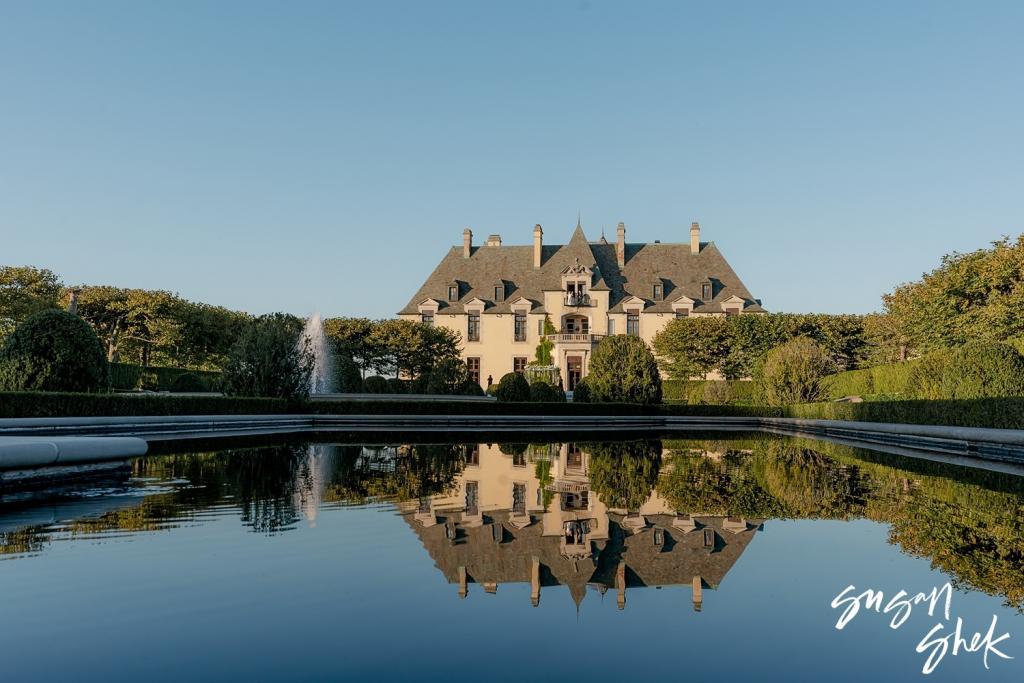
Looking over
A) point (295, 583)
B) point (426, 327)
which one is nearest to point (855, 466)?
point (295, 583)

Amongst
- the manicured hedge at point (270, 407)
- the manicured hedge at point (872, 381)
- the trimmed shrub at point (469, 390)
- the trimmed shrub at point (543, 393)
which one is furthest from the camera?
the trimmed shrub at point (469, 390)

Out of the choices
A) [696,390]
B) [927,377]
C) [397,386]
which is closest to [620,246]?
[696,390]

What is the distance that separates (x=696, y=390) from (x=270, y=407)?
3223 centimetres

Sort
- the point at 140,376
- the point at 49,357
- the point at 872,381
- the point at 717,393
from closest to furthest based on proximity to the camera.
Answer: the point at 49,357
the point at 872,381
the point at 140,376
the point at 717,393

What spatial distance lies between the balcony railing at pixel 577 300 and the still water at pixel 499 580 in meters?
45.1

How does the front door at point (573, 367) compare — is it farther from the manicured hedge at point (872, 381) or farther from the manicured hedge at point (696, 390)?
the manicured hedge at point (872, 381)

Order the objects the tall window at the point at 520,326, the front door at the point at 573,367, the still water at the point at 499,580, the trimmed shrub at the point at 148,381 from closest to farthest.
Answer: the still water at the point at 499,580, the trimmed shrub at the point at 148,381, the front door at the point at 573,367, the tall window at the point at 520,326

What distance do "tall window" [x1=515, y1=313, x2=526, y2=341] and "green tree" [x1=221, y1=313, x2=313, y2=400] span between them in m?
33.4

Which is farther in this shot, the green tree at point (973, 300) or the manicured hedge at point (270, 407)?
the green tree at point (973, 300)

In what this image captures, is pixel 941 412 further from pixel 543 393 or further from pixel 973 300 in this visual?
pixel 973 300

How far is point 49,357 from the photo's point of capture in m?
17.1

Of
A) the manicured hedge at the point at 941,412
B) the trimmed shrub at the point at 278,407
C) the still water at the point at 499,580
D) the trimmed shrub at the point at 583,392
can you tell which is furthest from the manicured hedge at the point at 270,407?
the still water at the point at 499,580

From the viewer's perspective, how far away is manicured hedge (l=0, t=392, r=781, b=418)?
50.4ft

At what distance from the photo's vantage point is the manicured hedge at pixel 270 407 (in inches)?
605
